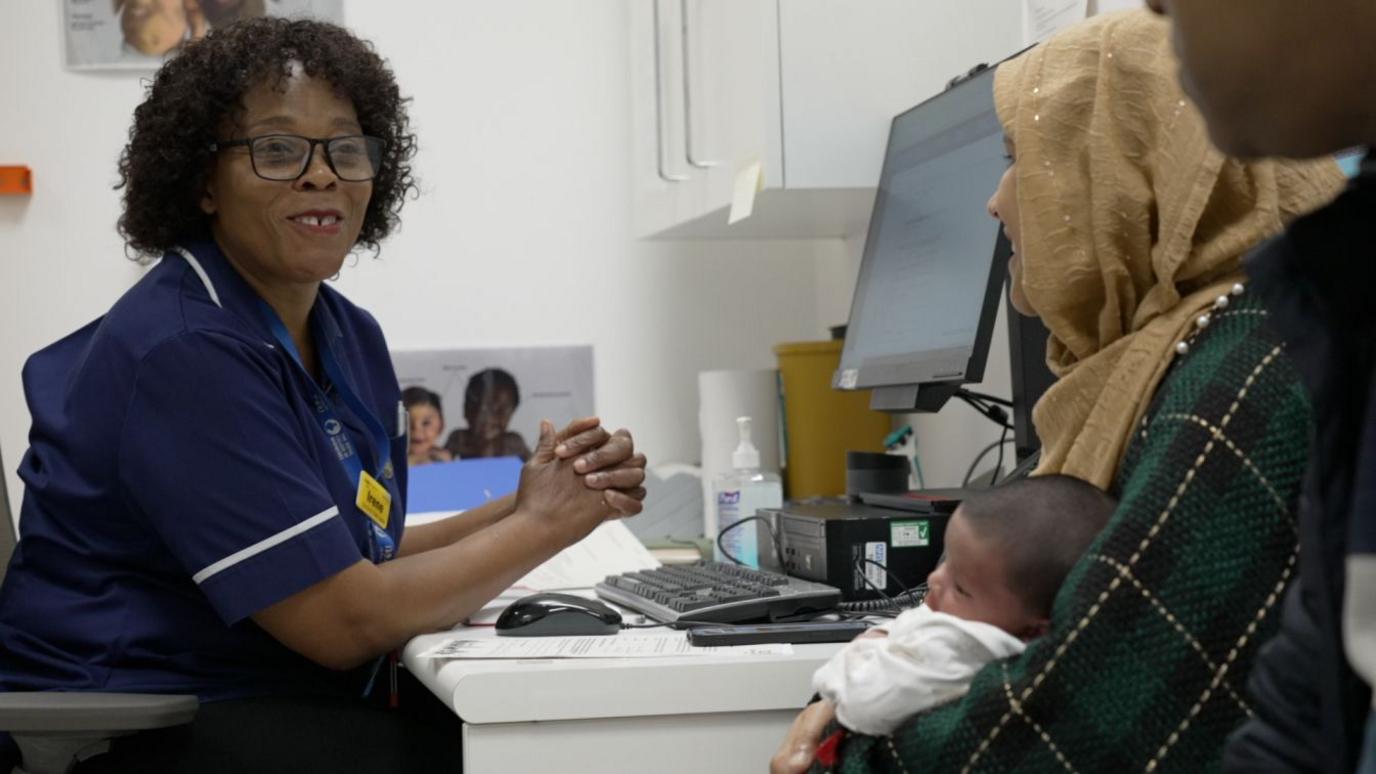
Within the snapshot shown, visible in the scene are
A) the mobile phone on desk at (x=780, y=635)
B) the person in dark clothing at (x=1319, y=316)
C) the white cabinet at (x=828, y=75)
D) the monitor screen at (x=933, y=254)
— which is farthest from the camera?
the white cabinet at (x=828, y=75)

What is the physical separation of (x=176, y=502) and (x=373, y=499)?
0.27m

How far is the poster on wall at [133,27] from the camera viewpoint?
8.91ft

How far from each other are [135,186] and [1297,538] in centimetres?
140

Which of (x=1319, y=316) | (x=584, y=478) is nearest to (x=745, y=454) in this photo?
(x=584, y=478)

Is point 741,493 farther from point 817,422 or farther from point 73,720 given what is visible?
point 73,720

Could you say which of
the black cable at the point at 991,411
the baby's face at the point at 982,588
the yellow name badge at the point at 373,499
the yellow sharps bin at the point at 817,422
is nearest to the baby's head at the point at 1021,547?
the baby's face at the point at 982,588

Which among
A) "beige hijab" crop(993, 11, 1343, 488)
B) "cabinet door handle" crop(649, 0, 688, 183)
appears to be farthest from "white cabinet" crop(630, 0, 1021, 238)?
"beige hijab" crop(993, 11, 1343, 488)

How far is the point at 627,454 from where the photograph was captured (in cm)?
174

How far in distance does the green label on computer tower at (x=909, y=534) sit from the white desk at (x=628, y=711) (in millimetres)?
351

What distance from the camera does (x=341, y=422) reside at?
170 cm

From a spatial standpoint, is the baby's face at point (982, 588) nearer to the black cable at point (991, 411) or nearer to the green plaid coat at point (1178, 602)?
the green plaid coat at point (1178, 602)

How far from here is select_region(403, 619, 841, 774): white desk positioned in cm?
123

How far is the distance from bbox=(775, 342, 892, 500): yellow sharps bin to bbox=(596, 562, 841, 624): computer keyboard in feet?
2.55

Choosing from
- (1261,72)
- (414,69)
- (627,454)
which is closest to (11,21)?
(414,69)
